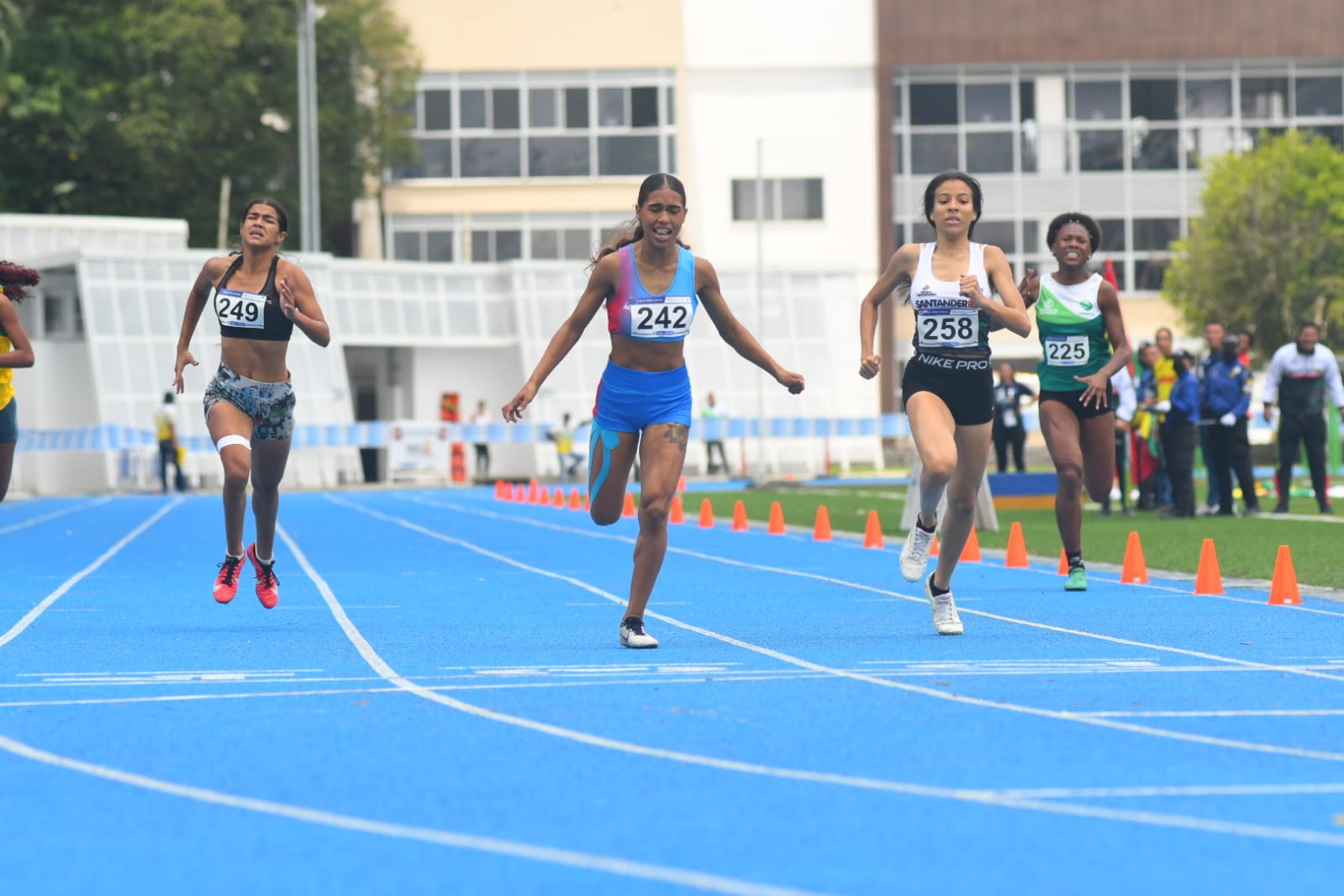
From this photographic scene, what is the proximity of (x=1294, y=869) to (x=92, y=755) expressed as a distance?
353 cm

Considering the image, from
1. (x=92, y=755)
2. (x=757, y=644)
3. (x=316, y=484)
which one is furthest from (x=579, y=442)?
(x=92, y=755)

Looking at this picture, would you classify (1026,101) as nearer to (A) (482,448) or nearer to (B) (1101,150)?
(B) (1101,150)

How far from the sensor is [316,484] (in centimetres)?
4575

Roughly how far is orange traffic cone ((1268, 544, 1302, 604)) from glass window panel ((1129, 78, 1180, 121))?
47503 millimetres

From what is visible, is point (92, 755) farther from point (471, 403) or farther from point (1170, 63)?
point (1170, 63)

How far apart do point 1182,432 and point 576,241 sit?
3695 cm

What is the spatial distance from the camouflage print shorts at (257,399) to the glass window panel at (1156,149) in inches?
1944

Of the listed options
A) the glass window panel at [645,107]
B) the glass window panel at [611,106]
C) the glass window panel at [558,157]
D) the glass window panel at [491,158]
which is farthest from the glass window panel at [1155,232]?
the glass window panel at [491,158]

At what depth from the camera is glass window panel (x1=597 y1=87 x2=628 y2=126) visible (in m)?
56.7

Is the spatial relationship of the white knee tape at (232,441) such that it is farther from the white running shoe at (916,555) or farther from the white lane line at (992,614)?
the white running shoe at (916,555)

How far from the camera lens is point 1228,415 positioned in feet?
69.6

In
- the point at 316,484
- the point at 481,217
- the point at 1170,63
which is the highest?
the point at 1170,63

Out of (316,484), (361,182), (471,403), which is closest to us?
(316,484)

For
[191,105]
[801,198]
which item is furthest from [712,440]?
[191,105]
